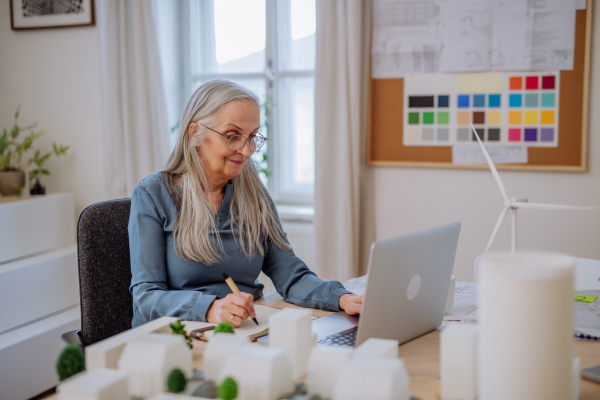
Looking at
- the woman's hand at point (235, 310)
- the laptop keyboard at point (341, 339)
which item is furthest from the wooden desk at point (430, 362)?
the woman's hand at point (235, 310)

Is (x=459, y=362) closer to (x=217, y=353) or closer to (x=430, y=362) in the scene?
(x=430, y=362)

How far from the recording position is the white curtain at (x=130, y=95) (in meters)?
3.19

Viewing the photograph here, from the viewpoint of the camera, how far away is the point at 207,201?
1644mm

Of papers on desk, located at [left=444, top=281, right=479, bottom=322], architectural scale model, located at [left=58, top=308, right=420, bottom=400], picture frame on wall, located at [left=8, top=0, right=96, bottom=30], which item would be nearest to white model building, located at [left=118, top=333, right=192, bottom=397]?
architectural scale model, located at [left=58, top=308, right=420, bottom=400]

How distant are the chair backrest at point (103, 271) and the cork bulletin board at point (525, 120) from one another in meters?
1.61

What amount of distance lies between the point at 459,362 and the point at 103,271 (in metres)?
1.09

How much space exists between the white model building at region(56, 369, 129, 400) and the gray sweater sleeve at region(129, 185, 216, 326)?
0.55 metres

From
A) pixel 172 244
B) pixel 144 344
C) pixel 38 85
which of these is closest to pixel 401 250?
pixel 144 344

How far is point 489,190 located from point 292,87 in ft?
4.22

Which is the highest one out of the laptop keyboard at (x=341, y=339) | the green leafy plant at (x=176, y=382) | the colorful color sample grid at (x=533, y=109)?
the colorful color sample grid at (x=533, y=109)

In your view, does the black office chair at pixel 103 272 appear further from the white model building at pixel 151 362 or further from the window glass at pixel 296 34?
the window glass at pixel 296 34

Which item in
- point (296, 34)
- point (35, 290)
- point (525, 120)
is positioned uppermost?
point (296, 34)

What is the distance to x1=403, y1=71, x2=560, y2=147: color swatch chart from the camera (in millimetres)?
2639

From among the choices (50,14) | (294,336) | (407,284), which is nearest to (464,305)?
(407,284)
